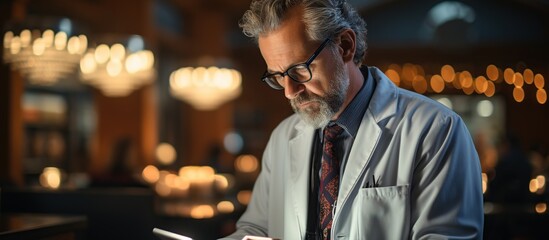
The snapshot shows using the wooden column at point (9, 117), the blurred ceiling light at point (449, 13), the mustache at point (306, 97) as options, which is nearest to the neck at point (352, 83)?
the mustache at point (306, 97)

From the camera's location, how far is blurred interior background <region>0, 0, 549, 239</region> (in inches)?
189

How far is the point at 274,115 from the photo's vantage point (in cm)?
1456

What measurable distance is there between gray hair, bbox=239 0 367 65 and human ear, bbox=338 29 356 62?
2 centimetres

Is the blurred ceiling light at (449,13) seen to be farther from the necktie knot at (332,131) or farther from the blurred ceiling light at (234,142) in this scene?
the necktie knot at (332,131)

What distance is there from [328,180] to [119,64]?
4.83 m

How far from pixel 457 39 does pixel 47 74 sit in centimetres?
884

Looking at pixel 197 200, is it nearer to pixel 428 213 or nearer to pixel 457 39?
pixel 428 213

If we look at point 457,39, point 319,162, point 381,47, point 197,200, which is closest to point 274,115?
point 381,47

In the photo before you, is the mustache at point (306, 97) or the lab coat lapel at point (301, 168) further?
the lab coat lapel at point (301, 168)

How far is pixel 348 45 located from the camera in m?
1.95

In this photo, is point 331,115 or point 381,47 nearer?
point 331,115

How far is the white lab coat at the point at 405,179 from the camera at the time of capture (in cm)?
178

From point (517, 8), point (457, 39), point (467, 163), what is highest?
point (517, 8)

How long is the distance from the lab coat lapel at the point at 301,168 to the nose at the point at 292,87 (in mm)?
282
